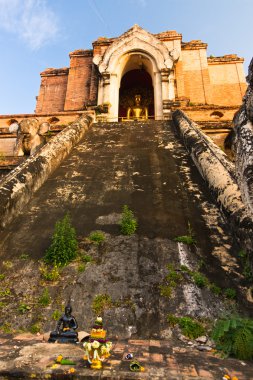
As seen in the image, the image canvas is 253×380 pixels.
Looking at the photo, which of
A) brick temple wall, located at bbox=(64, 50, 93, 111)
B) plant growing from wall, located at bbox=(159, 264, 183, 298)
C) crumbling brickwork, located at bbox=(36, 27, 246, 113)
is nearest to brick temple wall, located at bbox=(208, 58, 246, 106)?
crumbling brickwork, located at bbox=(36, 27, 246, 113)

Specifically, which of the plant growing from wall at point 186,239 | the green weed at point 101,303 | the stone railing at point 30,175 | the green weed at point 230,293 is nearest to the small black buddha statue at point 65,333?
the green weed at point 101,303

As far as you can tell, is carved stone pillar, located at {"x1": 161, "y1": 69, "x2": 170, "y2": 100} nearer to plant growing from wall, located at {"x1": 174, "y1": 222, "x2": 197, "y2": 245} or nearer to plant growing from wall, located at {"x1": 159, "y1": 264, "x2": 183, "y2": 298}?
plant growing from wall, located at {"x1": 174, "y1": 222, "x2": 197, "y2": 245}

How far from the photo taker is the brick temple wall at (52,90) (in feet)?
59.7

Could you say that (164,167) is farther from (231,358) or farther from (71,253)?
(231,358)

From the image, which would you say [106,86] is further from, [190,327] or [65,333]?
[65,333]

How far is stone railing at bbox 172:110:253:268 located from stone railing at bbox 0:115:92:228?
327cm

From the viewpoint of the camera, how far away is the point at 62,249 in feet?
14.2

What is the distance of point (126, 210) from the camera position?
5.14 metres

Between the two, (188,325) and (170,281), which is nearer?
(188,325)

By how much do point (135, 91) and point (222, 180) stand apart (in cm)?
1610

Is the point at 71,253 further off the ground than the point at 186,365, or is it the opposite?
the point at 71,253

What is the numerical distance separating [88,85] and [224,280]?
15693 mm

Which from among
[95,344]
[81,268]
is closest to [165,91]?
[81,268]

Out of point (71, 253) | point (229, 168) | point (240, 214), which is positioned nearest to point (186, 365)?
point (71, 253)
